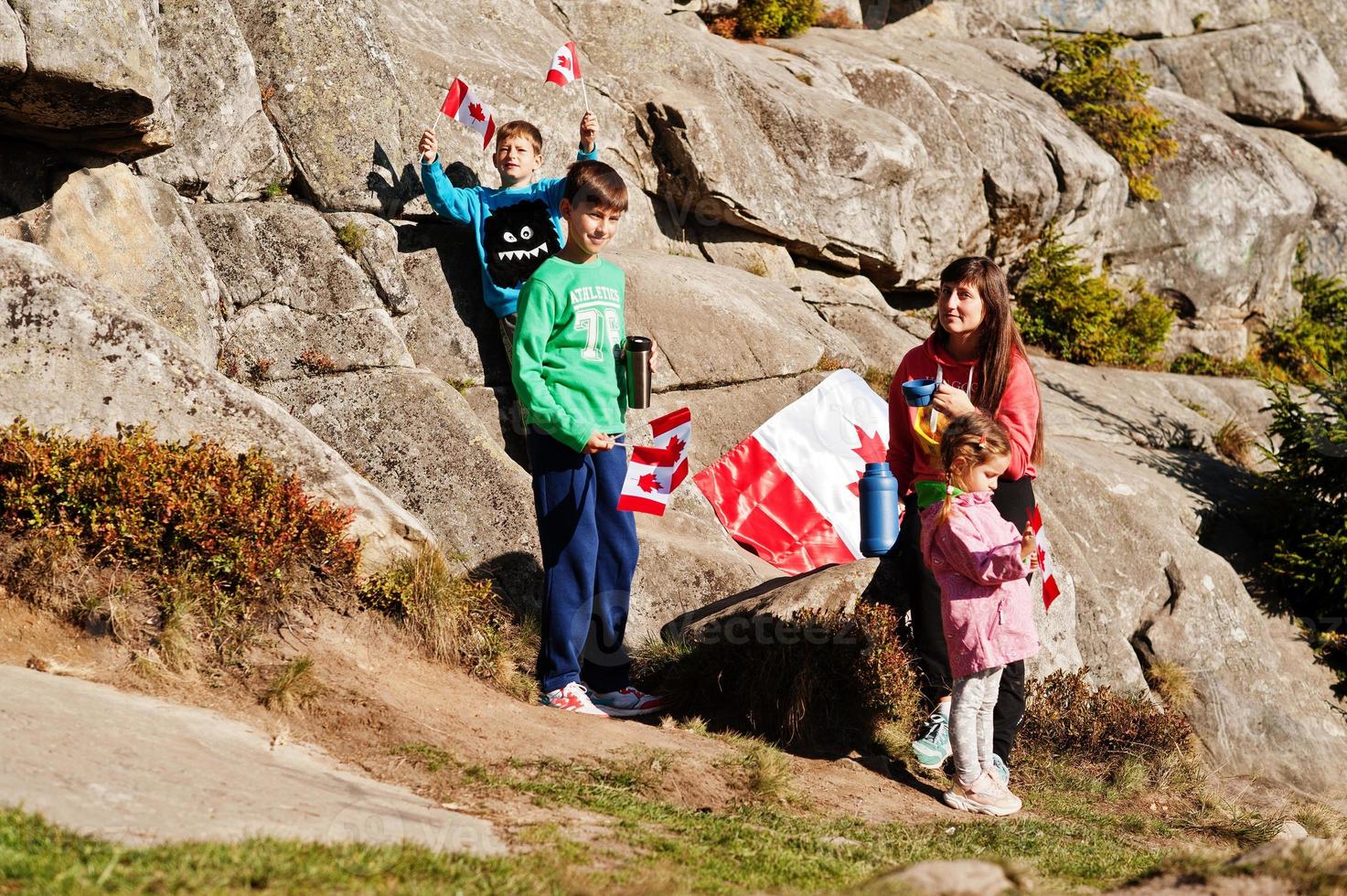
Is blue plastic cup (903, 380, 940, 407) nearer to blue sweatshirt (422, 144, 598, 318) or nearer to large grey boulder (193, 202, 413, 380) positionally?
blue sweatshirt (422, 144, 598, 318)

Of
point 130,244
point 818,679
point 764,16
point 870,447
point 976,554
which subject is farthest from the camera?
point 764,16

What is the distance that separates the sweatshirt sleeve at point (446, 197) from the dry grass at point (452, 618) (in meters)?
2.55

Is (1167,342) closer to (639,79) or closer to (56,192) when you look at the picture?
(639,79)

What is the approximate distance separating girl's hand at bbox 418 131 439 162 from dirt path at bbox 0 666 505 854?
4.17 m

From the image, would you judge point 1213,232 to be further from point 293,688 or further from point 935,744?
point 293,688

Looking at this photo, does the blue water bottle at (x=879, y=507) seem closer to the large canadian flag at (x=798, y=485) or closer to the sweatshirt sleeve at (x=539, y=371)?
the sweatshirt sleeve at (x=539, y=371)

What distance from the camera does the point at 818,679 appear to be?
6227mm

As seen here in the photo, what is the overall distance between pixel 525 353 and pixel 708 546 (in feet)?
7.56

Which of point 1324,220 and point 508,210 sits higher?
point 508,210

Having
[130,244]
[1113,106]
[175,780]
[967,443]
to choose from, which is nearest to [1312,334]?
[1113,106]

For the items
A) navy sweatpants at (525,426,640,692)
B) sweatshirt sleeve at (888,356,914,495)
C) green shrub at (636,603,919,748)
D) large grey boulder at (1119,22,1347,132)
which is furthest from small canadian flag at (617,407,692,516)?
large grey boulder at (1119,22,1347,132)

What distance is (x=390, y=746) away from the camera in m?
4.79

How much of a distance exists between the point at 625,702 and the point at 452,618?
0.94 meters

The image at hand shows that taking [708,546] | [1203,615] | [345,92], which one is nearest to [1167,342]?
[1203,615]
